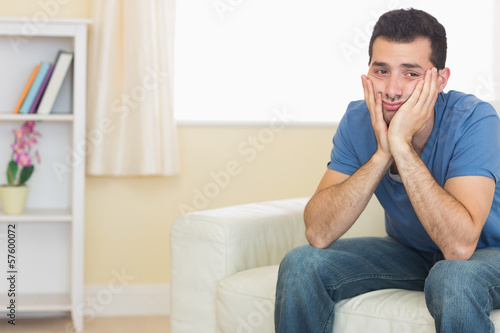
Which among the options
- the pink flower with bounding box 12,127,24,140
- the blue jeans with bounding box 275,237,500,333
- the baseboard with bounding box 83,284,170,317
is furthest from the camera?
the baseboard with bounding box 83,284,170,317

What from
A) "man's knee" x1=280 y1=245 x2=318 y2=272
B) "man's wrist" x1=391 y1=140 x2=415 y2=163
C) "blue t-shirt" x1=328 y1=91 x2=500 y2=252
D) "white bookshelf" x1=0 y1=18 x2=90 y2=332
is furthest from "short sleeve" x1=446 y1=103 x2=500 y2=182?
"white bookshelf" x1=0 y1=18 x2=90 y2=332

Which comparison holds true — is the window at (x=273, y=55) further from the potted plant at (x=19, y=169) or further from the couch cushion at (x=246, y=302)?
the couch cushion at (x=246, y=302)

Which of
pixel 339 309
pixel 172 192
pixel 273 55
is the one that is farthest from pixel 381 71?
pixel 172 192

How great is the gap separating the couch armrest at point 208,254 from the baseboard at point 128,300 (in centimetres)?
104

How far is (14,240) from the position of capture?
2893 mm

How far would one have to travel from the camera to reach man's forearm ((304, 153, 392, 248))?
5.36ft

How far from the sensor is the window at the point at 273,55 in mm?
2955

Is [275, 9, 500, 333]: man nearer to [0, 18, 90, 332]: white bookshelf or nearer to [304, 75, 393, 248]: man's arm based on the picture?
[304, 75, 393, 248]: man's arm

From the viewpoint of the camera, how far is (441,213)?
1.48 m

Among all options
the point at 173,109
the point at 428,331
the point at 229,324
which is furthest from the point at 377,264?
the point at 173,109

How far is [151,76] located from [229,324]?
1.34 meters

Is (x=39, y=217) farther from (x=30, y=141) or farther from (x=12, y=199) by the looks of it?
(x=30, y=141)

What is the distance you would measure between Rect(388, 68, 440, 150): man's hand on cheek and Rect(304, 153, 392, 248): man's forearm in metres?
0.07

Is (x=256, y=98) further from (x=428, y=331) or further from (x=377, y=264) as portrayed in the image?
(x=428, y=331)
